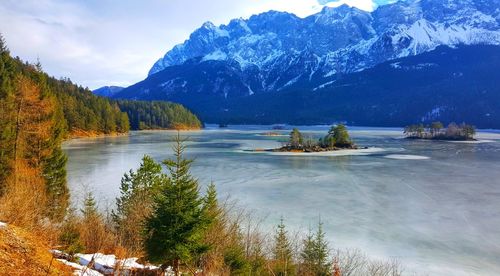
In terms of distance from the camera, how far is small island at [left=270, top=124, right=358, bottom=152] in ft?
248

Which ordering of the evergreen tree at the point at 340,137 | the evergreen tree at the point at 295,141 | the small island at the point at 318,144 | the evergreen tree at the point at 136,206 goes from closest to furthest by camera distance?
the evergreen tree at the point at 136,206 → the small island at the point at 318,144 → the evergreen tree at the point at 295,141 → the evergreen tree at the point at 340,137

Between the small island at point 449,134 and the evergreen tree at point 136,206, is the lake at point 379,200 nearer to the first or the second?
the evergreen tree at point 136,206

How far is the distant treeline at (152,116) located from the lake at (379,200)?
10751 centimetres

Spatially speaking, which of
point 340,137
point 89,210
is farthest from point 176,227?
point 340,137

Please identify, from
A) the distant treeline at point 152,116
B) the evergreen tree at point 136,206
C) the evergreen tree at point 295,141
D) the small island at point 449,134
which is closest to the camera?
the evergreen tree at point 136,206

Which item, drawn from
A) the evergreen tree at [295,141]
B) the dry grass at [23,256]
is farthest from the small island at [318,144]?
the dry grass at [23,256]

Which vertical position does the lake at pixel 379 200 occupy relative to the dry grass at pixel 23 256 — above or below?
below

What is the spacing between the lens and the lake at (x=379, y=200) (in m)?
18.2

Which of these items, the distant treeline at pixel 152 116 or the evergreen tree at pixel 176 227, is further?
Result: the distant treeline at pixel 152 116

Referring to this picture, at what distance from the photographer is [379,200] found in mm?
29172

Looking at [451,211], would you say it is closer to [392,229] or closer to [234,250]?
[392,229]

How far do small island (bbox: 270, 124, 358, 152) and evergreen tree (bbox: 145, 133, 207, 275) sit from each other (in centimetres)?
6255

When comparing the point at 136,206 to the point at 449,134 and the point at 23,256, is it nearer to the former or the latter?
the point at 23,256

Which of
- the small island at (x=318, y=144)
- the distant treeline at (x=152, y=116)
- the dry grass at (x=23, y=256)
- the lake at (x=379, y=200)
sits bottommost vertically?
the lake at (x=379, y=200)
